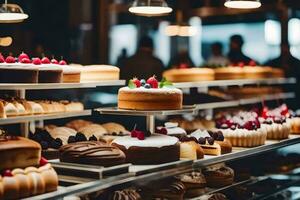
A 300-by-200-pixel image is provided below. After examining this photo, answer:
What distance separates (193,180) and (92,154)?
4.76 ft

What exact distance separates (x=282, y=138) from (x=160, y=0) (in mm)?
2409

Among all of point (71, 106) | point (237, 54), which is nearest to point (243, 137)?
point (71, 106)

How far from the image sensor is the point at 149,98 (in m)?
5.22

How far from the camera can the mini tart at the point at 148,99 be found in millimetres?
5230

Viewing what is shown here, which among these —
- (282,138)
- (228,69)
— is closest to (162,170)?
(282,138)

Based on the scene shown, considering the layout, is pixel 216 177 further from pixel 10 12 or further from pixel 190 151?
pixel 10 12

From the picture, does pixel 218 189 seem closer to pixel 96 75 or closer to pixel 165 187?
pixel 165 187

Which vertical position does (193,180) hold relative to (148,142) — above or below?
below

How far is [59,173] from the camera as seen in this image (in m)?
4.46

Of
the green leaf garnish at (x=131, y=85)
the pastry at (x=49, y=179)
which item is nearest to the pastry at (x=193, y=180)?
the green leaf garnish at (x=131, y=85)

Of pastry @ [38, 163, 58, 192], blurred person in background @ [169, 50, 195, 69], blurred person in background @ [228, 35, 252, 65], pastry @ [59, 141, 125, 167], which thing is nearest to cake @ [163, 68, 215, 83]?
blurred person in background @ [228, 35, 252, 65]

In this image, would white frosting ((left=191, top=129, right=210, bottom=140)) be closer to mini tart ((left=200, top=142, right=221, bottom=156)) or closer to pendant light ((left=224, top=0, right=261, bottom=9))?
mini tart ((left=200, top=142, right=221, bottom=156))

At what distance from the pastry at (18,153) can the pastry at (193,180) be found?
1.81 metres

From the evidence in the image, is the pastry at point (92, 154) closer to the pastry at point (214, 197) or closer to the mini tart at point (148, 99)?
the mini tart at point (148, 99)
